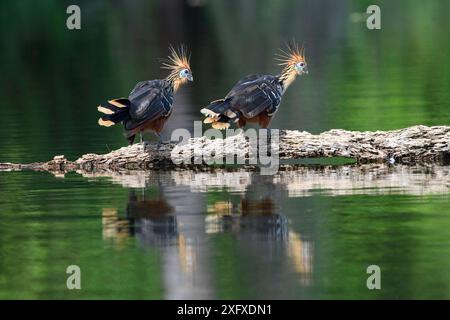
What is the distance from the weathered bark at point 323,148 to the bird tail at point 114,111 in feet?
2.14

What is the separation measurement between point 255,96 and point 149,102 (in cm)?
150

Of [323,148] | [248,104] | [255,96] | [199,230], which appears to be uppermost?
[255,96]

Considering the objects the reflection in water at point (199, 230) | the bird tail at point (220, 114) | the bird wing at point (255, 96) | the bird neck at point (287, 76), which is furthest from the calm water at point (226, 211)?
the bird neck at point (287, 76)

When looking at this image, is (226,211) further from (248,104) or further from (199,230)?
(248,104)

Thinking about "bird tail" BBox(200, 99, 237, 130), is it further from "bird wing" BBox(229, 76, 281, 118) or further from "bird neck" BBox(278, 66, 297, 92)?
"bird neck" BBox(278, 66, 297, 92)

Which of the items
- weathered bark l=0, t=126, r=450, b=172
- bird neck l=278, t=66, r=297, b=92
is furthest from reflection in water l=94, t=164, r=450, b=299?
bird neck l=278, t=66, r=297, b=92

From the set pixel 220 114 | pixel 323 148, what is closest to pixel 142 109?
pixel 220 114

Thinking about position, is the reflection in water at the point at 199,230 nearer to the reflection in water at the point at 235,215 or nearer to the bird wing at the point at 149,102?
the reflection in water at the point at 235,215

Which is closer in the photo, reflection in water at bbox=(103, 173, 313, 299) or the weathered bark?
reflection in water at bbox=(103, 173, 313, 299)

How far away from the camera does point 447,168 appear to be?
1878 centimetres

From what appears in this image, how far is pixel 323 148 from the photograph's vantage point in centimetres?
1880

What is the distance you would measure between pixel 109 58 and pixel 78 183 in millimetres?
23982

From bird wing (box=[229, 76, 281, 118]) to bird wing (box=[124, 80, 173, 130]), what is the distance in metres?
0.95

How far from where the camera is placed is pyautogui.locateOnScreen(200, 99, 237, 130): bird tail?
62.4 feet
